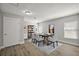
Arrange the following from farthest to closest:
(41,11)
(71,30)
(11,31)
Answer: (11,31)
(41,11)
(71,30)

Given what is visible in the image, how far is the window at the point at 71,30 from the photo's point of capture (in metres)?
2.17

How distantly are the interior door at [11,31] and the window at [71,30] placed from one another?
1.57 m

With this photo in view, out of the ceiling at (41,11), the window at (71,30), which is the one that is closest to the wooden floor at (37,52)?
the window at (71,30)

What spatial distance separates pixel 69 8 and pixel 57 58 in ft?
4.50

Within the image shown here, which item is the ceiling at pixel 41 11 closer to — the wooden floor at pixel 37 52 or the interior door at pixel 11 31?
the interior door at pixel 11 31

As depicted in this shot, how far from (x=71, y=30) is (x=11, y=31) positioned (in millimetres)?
2114

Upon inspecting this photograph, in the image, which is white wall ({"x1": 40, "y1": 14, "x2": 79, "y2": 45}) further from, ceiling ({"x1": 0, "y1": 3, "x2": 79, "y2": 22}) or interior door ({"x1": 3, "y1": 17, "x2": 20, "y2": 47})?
interior door ({"x1": 3, "y1": 17, "x2": 20, "y2": 47})

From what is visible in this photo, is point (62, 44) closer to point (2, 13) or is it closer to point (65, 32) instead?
point (65, 32)

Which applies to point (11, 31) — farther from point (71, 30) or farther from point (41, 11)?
point (71, 30)

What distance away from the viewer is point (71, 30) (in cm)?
222

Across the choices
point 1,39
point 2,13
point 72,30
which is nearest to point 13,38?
point 1,39

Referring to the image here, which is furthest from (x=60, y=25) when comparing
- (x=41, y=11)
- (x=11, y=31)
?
(x=11, y=31)

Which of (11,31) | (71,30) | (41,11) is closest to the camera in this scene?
(71,30)

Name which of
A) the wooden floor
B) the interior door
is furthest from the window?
the interior door
